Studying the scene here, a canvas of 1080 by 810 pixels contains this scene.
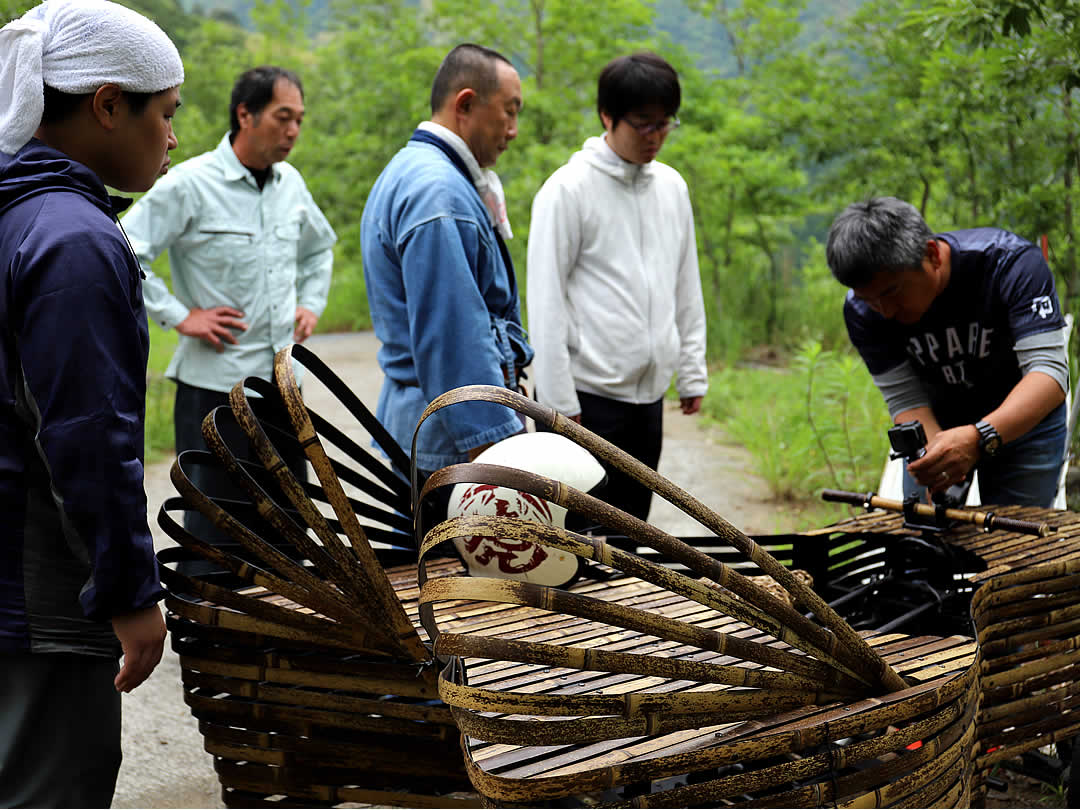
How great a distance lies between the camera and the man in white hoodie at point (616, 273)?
3539mm

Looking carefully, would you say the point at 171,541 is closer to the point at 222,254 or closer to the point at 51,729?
the point at 222,254

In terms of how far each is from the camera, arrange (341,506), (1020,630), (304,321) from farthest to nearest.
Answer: (304,321), (1020,630), (341,506)

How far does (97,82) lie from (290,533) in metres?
0.83

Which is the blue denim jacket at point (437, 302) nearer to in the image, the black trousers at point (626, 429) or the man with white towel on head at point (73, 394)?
the black trousers at point (626, 429)

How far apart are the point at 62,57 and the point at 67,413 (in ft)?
1.85

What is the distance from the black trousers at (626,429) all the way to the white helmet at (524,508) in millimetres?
1340

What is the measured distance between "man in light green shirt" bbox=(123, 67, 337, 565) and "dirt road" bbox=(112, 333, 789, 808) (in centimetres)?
78

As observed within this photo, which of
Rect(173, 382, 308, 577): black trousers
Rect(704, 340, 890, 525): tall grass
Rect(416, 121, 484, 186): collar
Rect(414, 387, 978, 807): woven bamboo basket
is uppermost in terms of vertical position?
Rect(416, 121, 484, 186): collar

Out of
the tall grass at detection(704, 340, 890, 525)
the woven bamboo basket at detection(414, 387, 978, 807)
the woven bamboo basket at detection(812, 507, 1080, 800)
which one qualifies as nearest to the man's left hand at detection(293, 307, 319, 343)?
the woven bamboo basket at detection(812, 507, 1080, 800)

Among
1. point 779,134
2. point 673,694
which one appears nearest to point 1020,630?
point 673,694

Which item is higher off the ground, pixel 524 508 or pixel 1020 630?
pixel 524 508

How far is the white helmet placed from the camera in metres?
2.10

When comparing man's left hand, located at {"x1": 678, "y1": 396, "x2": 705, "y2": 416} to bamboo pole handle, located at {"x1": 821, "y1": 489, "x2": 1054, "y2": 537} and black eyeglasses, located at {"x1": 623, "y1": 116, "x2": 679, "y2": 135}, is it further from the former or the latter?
bamboo pole handle, located at {"x1": 821, "y1": 489, "x2": 1054, "y2": 537}

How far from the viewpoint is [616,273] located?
12.0ft
